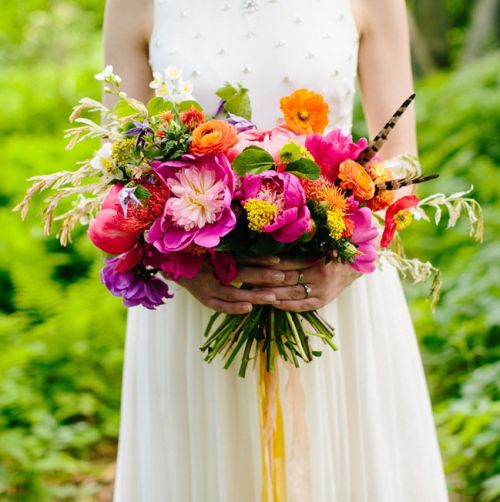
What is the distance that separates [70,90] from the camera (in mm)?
10922

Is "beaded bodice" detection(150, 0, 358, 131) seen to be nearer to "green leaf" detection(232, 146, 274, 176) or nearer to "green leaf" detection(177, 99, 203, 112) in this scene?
"green leaf" detection(177, 99, 203, 112)

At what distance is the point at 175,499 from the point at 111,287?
2.37 ft

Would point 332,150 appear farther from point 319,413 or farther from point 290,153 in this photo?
point 319,413

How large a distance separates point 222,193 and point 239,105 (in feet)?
1.09

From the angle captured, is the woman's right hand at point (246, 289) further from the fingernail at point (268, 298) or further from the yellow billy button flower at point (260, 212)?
the yellow billy button flower at point (260, 212)

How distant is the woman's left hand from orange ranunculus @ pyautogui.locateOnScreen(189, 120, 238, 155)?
322 millimetres

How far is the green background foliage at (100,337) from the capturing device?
344 centimetres

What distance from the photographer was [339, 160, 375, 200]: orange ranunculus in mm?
1525

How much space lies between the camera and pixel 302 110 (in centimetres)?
164

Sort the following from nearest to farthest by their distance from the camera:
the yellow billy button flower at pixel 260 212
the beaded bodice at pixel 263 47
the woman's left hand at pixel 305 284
Result: the yellow billy button flower at pixel 260 212
the woman's left hand at pixel 305 284
the beaded bodice at pixel 263 47

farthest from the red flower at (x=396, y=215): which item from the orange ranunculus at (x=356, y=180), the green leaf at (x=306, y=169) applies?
the green leaf at (x=306, y=169)

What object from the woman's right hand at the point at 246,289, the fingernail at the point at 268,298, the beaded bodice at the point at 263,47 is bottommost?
the fingernail at the point at 268,298

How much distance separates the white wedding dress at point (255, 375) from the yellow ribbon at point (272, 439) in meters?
0.13

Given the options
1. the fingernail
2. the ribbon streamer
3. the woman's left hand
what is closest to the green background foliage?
the ribbon streamer
